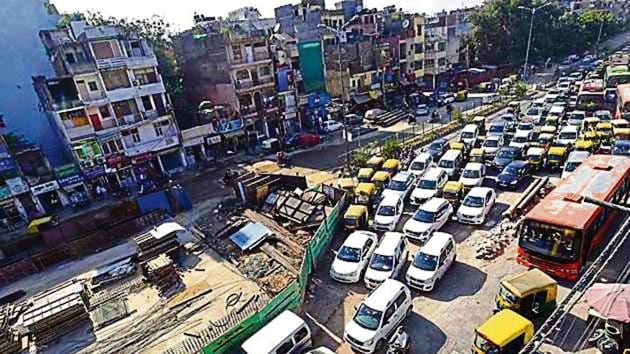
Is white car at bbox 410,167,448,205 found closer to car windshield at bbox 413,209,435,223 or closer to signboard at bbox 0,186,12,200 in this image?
car windshield at bbox 413,209,435,223

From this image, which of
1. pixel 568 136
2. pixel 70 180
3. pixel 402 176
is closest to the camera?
pixel 402 176

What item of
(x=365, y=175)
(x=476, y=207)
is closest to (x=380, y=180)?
(x=365, y=175)

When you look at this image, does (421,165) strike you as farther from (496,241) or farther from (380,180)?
(496,241)

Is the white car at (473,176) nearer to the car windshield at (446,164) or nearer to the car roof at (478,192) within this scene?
the car windshield at (446,164)

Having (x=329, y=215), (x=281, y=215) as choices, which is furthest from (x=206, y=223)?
(x=329, y=215)

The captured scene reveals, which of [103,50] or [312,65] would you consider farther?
[312,65]

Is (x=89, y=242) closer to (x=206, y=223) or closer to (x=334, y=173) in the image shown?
(x=206, y=223)
